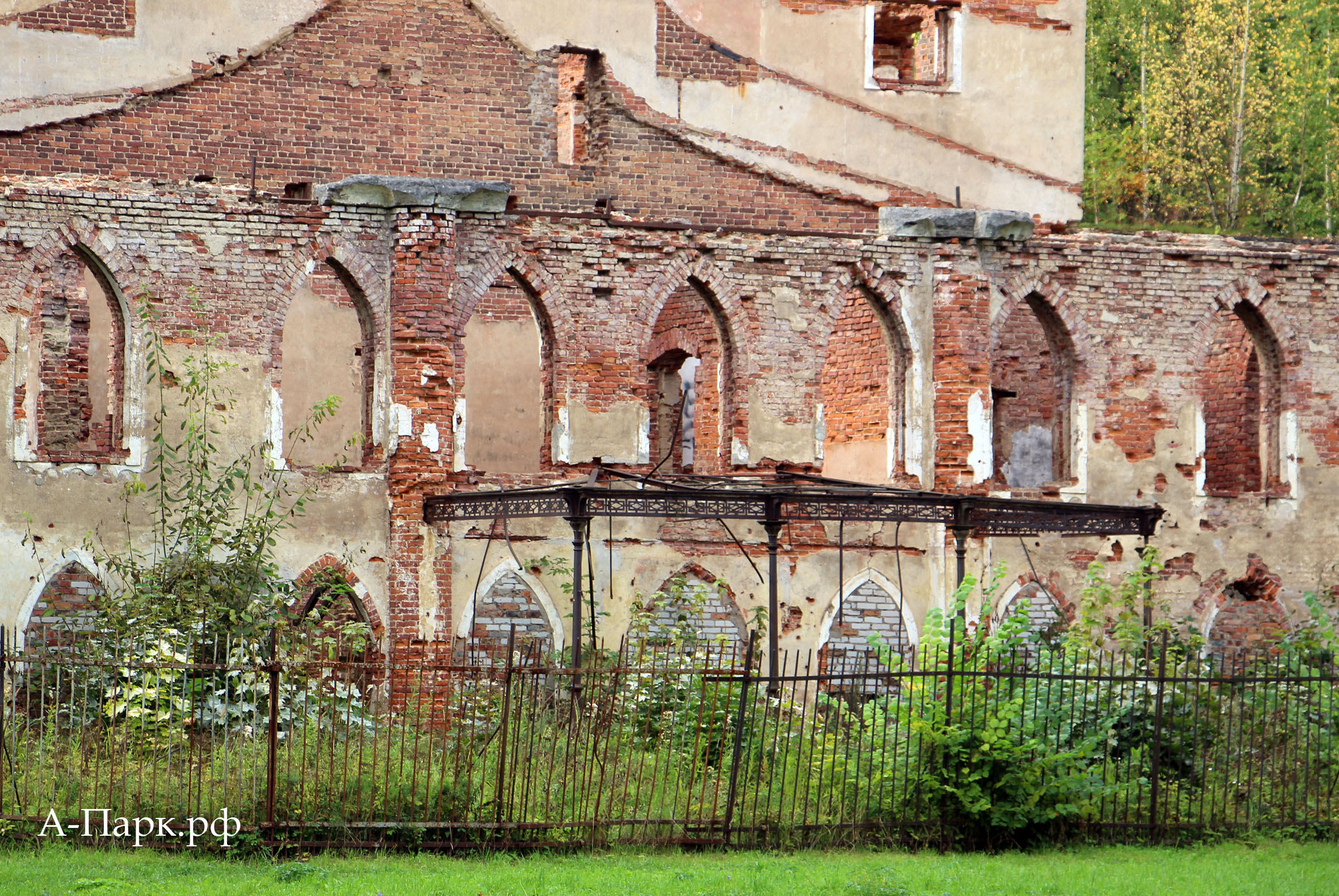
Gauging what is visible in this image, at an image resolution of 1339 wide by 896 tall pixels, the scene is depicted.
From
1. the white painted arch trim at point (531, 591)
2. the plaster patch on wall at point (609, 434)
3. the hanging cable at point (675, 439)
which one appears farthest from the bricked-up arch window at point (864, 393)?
the white painted arch trim at point (531, 591)

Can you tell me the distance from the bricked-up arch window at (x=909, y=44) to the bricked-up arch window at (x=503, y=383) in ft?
19.3

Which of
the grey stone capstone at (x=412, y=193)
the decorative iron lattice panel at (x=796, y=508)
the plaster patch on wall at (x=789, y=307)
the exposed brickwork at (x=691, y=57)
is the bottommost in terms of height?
the decorative iron lattice panel at (x=796, y=508)

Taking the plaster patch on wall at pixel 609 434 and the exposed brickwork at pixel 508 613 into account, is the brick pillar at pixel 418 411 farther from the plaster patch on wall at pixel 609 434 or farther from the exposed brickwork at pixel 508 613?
the plaster patch on wall at pixel 609 434

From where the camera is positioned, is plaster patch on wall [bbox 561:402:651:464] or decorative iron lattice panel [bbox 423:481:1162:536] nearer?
decorative iron lattice panel [bbox 423:481:1162:536]

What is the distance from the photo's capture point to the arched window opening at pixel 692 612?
60.5 ft

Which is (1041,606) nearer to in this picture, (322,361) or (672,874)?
(672,874)

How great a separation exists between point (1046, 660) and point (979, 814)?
168cm

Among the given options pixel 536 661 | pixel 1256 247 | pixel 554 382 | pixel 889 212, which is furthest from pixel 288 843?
pixel 1256 247

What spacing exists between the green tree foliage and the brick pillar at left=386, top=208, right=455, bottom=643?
16.3 metres

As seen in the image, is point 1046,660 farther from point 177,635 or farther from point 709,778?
point 177,635

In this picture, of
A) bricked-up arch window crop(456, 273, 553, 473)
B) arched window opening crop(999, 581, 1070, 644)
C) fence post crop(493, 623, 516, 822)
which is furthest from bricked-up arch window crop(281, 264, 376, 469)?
fence post crop(493, 623, 516, 822)

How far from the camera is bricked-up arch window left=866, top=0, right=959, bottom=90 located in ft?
82.2

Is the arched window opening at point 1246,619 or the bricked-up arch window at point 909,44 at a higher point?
the bricked-up arch window at point 909,44

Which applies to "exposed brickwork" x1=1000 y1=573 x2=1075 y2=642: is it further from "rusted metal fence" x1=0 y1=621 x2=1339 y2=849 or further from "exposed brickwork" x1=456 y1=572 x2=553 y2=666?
"rusted metal fence" x1=0 y1=621 x2=1339 y2=849
